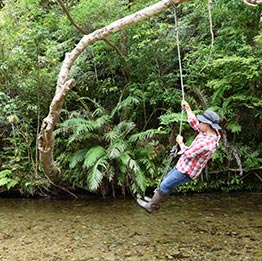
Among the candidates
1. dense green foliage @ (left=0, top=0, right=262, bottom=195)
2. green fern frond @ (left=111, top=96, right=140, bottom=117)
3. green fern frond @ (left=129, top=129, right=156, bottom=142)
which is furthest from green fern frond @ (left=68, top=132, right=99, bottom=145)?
green fern frond @ (left=129, top=129, right=156, bottom=142)

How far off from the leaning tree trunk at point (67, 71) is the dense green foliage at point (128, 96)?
0.72m

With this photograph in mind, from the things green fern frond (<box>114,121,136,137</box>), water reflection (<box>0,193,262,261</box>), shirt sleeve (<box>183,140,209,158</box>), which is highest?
green fern frond (<box>114,121,136,137</box>)

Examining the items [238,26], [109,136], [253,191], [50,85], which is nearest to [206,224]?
[253,191]

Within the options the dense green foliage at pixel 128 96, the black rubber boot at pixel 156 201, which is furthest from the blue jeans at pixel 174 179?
the dense green foliage at pixel 128 96

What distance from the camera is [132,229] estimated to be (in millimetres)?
5379

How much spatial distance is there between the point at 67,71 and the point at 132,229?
9.56 ft

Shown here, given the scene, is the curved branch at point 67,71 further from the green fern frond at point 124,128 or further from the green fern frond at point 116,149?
the green fern frond at point 124,128

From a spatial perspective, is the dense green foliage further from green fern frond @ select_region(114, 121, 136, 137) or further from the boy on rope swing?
the boy on rope swing

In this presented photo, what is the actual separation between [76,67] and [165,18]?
2.64 metres

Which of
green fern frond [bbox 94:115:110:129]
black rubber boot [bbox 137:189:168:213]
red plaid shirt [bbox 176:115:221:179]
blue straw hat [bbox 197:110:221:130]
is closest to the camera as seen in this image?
blue straw hat [bbox 197:110:221:130]

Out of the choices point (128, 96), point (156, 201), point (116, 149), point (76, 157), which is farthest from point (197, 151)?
point (128, 96)

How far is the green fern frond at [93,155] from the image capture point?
6.13m

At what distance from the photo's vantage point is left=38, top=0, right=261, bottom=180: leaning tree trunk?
15.8ft

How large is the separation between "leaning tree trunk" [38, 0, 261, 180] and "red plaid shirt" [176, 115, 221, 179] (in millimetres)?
1954
